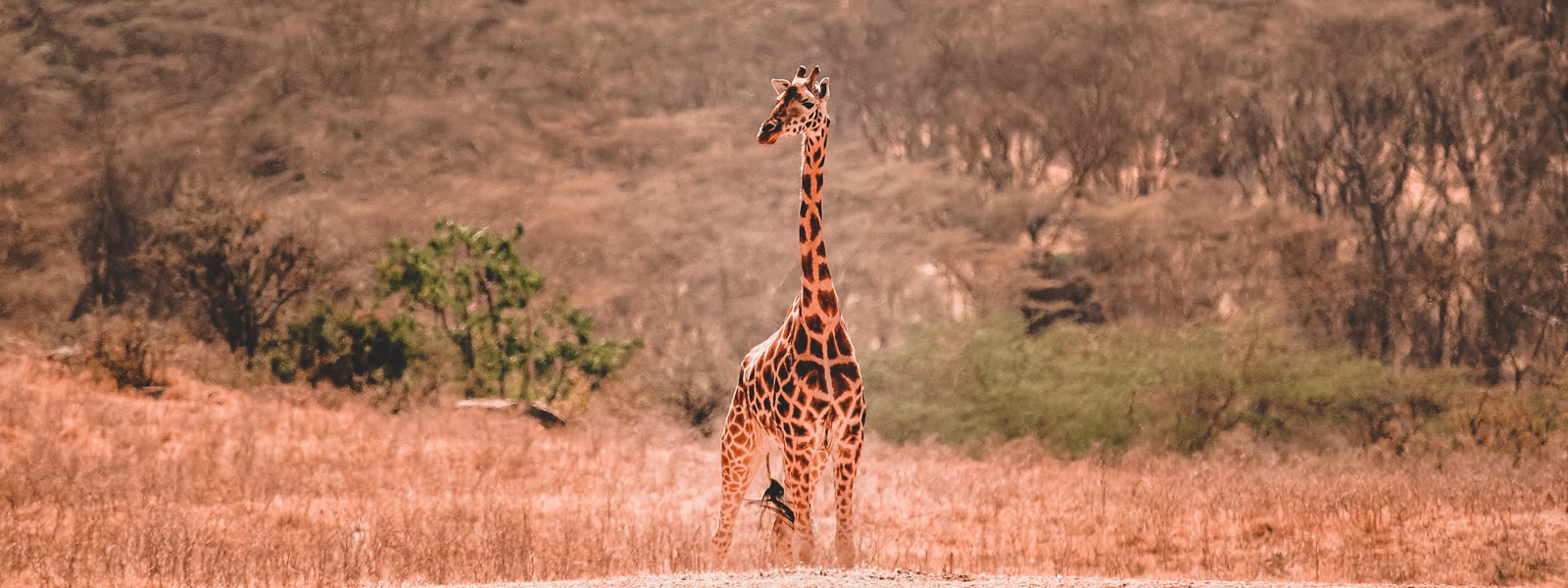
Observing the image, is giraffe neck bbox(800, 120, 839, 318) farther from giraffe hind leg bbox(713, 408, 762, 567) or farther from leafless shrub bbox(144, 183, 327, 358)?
leafless shrub bbox(144, 183, 327, 358)

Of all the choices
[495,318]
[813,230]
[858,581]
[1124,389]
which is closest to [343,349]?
[495,318]

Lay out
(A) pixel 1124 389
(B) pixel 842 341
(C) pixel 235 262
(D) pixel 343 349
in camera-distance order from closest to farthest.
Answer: (B) pixel 842 341
(A) pixel 1124 389
(D) pixel 343 349
(C) pixel 235 262

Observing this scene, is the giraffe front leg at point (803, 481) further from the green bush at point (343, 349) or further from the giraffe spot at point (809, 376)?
the green bush at point (343, 349)

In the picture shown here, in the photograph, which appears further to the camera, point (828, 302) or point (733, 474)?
point (733, 474)

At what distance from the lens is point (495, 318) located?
78.3 ft

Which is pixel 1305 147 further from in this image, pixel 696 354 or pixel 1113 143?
pixel 696 354

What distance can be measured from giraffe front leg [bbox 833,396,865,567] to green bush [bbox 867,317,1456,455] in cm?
1354

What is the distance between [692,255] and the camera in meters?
40.5

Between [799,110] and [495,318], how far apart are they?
16558 millimetres

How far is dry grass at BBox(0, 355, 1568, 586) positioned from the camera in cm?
943

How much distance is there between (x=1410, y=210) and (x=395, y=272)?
2257cm

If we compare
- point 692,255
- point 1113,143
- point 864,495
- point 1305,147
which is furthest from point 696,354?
point 864,495

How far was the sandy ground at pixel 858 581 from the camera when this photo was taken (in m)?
6.66

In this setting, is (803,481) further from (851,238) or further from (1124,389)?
(851,238)
